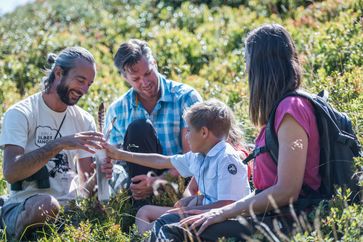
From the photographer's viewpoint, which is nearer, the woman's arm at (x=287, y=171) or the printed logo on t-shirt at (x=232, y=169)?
the woman's arm at (x=287, y=171)

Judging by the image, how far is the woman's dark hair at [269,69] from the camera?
461cm

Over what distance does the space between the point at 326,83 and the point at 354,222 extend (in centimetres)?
235

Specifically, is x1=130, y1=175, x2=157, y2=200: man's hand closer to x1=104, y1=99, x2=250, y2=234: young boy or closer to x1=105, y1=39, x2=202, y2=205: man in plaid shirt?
x1=105, y1=39, x2=202, y2=205: man in plaid shirt

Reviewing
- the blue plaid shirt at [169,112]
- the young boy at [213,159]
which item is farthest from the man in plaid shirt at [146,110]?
the young boy at [213,159]

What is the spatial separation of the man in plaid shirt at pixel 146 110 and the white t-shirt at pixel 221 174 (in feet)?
2.89

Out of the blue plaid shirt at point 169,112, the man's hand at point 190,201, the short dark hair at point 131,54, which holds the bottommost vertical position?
the man's hand at point 190,201

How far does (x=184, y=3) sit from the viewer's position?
1348 centimetres

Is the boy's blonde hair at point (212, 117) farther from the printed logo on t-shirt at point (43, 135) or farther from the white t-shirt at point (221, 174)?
the printed logo on t-shirt at point (43, 135)

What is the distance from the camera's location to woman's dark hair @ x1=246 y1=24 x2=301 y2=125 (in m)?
4.61

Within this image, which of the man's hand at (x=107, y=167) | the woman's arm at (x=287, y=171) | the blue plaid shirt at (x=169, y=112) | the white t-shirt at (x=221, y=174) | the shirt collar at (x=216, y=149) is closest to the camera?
the woman's arm at (x=287, y=171)

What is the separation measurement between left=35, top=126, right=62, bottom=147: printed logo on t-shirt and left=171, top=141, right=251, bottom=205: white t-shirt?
131 centimetres

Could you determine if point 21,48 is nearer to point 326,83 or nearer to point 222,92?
point 222,92

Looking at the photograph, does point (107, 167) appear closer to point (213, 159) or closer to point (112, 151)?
point (112, 151)

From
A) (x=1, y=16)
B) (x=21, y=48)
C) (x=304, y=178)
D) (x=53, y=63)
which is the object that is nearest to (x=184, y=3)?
(x=21, y=48)
